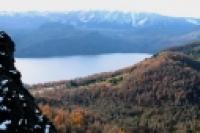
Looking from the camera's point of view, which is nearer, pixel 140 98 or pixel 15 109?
pixel 15 109

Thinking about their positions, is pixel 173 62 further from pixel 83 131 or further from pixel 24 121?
pixel 24 121

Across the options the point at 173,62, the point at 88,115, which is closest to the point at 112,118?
the point at 88,115

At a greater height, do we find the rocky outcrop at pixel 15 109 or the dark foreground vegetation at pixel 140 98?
the rocky outcrop at pixel 15 109

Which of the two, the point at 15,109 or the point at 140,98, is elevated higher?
the point at 15,109

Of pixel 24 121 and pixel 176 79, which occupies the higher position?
pixel 24 121
